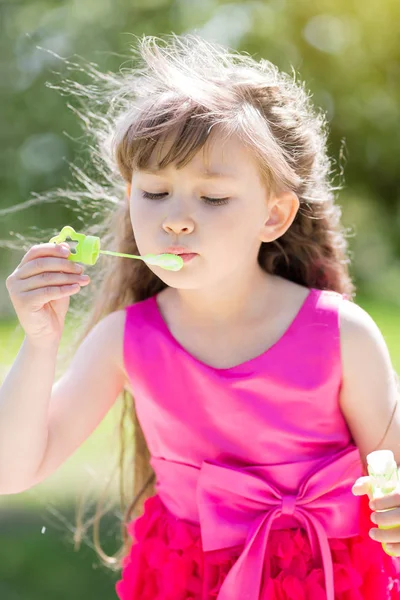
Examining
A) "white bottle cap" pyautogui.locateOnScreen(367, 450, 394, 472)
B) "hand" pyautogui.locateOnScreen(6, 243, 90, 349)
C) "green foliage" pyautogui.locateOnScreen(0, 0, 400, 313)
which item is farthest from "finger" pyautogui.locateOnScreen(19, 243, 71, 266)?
"green foliage" pyautogui.locateOnScreen(0, 0, 400, 313)

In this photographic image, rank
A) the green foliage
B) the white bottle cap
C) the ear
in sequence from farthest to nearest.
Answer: the green foliage < the ear < the white bottle cap

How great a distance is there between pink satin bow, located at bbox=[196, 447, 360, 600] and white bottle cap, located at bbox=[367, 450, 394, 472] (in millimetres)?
272

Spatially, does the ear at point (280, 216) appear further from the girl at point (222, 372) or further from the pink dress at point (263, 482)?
the pink dress at point (263, 482)

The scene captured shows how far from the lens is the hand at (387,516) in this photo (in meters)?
1.42

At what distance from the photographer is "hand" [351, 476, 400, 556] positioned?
4.65 feet

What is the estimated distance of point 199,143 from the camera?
159cm

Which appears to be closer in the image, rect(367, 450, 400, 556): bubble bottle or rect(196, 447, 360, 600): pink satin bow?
rect(367, 450, 400, 556): bubble bottle

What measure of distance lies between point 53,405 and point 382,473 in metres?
0.68

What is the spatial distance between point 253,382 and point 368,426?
8.9 inches

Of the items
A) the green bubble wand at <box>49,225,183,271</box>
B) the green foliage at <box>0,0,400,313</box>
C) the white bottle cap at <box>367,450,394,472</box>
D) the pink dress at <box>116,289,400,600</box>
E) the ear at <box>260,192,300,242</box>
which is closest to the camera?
the white bottle cap at <box>367,450,394,472</box>

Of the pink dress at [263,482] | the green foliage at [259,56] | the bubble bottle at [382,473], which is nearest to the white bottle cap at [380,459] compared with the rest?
the bubble bottle at [382,473]

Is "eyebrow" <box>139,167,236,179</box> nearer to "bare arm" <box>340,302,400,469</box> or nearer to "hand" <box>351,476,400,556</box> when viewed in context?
"bare arm" <box>340,302,400,469</box>

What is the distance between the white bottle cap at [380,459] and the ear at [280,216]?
0.54 metres

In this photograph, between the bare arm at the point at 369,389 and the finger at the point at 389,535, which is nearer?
the finger at the point at 389,535
